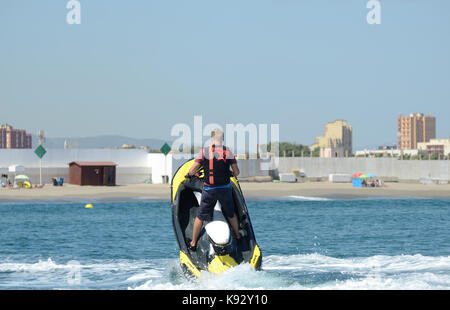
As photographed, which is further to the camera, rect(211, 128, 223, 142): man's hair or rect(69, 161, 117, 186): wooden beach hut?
rect(69, 161, 117, 186): wooden beach hut

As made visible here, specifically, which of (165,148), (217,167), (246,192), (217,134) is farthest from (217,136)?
(165,148)

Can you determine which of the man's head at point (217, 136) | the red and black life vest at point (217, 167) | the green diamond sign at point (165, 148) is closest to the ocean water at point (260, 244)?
the red and black life vest at point (217, 167)

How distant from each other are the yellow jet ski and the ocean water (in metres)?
0.42

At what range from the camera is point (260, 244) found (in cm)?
2120

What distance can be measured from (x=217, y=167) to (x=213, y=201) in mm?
639

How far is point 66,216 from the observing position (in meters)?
32.0

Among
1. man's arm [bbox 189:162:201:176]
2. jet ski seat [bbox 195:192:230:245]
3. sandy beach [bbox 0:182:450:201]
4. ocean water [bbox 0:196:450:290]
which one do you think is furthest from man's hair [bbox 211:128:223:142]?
sandy beach [bbox 0:182:450:201]

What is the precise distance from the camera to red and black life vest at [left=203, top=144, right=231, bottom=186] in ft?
40.2

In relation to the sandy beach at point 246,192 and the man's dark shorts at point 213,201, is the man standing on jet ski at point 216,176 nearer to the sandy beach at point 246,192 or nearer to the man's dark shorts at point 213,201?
the man's dark shorts at point 213,201

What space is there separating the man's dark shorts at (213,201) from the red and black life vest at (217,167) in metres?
0.14

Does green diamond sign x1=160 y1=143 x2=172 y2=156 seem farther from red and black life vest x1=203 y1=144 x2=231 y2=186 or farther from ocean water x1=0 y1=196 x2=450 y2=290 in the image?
red and black life vest x1=203 y1=144 x2=231 y2=186

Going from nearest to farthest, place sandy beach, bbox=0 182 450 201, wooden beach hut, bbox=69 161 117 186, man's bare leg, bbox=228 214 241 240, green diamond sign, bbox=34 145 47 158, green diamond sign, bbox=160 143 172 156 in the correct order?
man's bare leg, bbox=228 214 241 240 → sandy beach, bbox=0 182 450 201 → green diamond sign, bbox=160 143 172 156 → wooden beach hut, bbox=69 161 117 186 → green diamond sign, bbox=34 145 47 158

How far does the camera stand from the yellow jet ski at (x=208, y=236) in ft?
40.7
